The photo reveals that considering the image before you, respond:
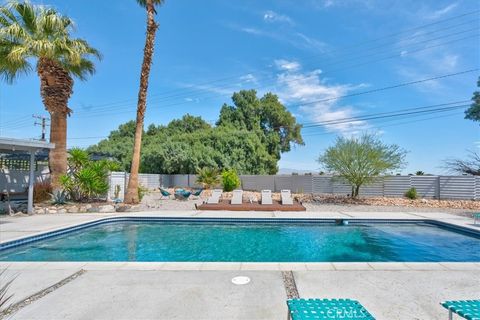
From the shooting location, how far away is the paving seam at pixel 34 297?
10.6 feet

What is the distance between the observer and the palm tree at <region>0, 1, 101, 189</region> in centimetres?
1127

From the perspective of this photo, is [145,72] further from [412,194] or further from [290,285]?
[412,194]

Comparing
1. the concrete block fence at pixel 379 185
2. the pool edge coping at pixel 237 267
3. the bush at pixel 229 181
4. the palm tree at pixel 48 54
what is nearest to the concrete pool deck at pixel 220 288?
the pool edge coping at pixel 237 267

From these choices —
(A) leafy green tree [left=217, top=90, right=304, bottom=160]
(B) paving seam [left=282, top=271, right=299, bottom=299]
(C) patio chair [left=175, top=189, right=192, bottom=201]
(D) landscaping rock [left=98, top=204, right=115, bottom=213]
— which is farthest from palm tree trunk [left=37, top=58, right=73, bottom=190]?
(A) leafy green tree [left=217, top=90, right=304, bottom=160]

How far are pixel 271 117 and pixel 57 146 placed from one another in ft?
82.8

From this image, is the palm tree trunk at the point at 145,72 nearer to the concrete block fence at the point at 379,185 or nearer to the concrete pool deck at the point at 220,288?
the concrete block fence at the point at 379,185

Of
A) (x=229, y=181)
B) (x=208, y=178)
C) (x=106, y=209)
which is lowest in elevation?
(x=106, y=209)

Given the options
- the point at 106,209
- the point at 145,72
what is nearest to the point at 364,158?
the point at 145,72

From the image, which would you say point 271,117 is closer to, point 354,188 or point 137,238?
point 354,188

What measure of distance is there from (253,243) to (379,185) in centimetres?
1314

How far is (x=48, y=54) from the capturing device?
→ 1163 cm

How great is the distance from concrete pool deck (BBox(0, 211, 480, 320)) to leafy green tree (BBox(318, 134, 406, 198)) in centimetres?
965

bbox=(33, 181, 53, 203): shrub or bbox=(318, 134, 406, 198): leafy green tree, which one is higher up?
bbox=(318, 134, 406, 198): leafy green tree

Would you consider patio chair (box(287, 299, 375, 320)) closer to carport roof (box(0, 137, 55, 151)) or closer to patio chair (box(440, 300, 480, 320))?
patio chair (box(440, 300, 480, 320))
